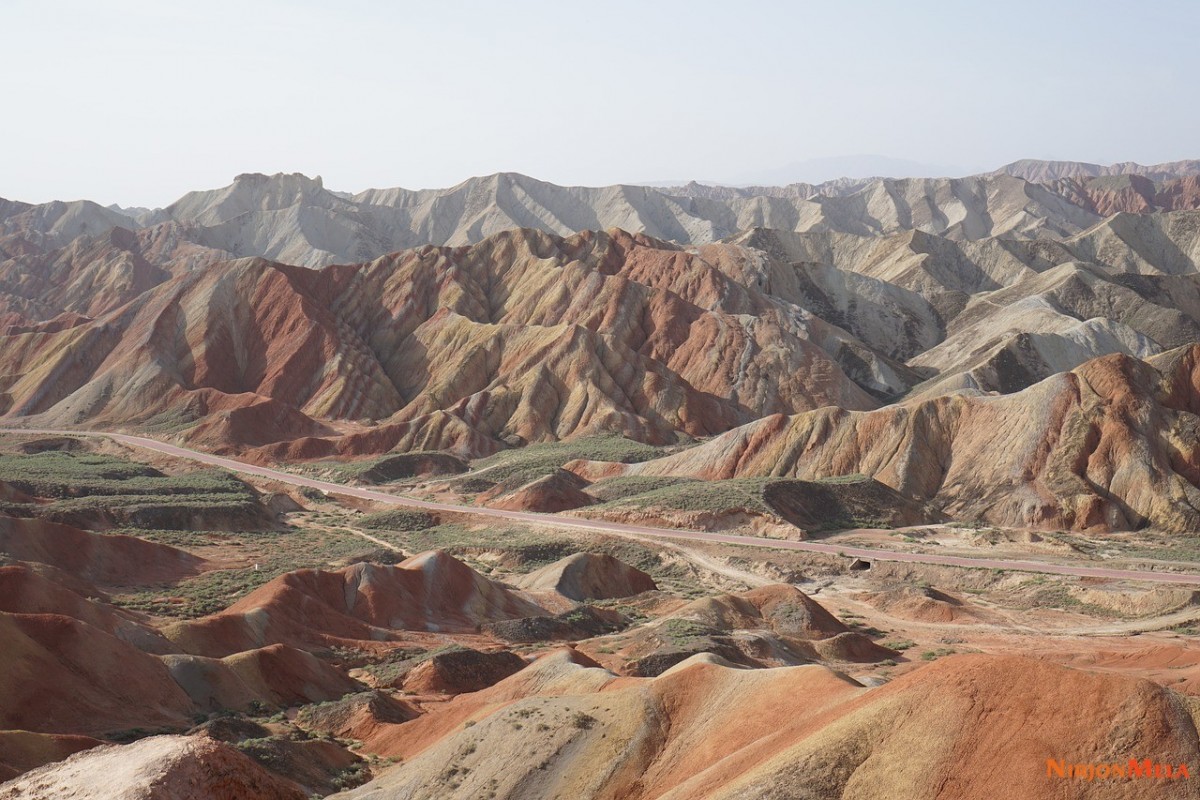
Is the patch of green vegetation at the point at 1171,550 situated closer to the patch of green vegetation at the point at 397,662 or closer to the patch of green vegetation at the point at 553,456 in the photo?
the patch of green vegetation at the point at 553,456

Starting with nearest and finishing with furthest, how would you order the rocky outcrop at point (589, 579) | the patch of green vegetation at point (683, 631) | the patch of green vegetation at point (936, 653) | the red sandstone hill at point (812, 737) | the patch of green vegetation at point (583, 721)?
the red sandstone hill at point (812, 737) < the patch of green vegetation at point (583, 721) < the patch of green vegetation at point (683, 631) < the patch of green vegetation at point (936, 653) < the rocky outcrop at point (589, 579)

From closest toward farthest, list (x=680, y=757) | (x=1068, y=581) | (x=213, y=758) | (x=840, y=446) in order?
(x=213, y=758)
(x=680, y=757)
(x=1068, y=581)
(x=840, y=446)

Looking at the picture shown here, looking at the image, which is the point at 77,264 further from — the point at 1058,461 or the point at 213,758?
the point at 213,758

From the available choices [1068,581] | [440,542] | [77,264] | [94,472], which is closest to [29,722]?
[440,542]

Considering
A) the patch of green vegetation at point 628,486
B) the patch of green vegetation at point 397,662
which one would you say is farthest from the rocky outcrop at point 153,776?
the patch of green vegetation at point 628,486

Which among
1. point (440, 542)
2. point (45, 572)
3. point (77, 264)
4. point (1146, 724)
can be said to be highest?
point (77, 264)
